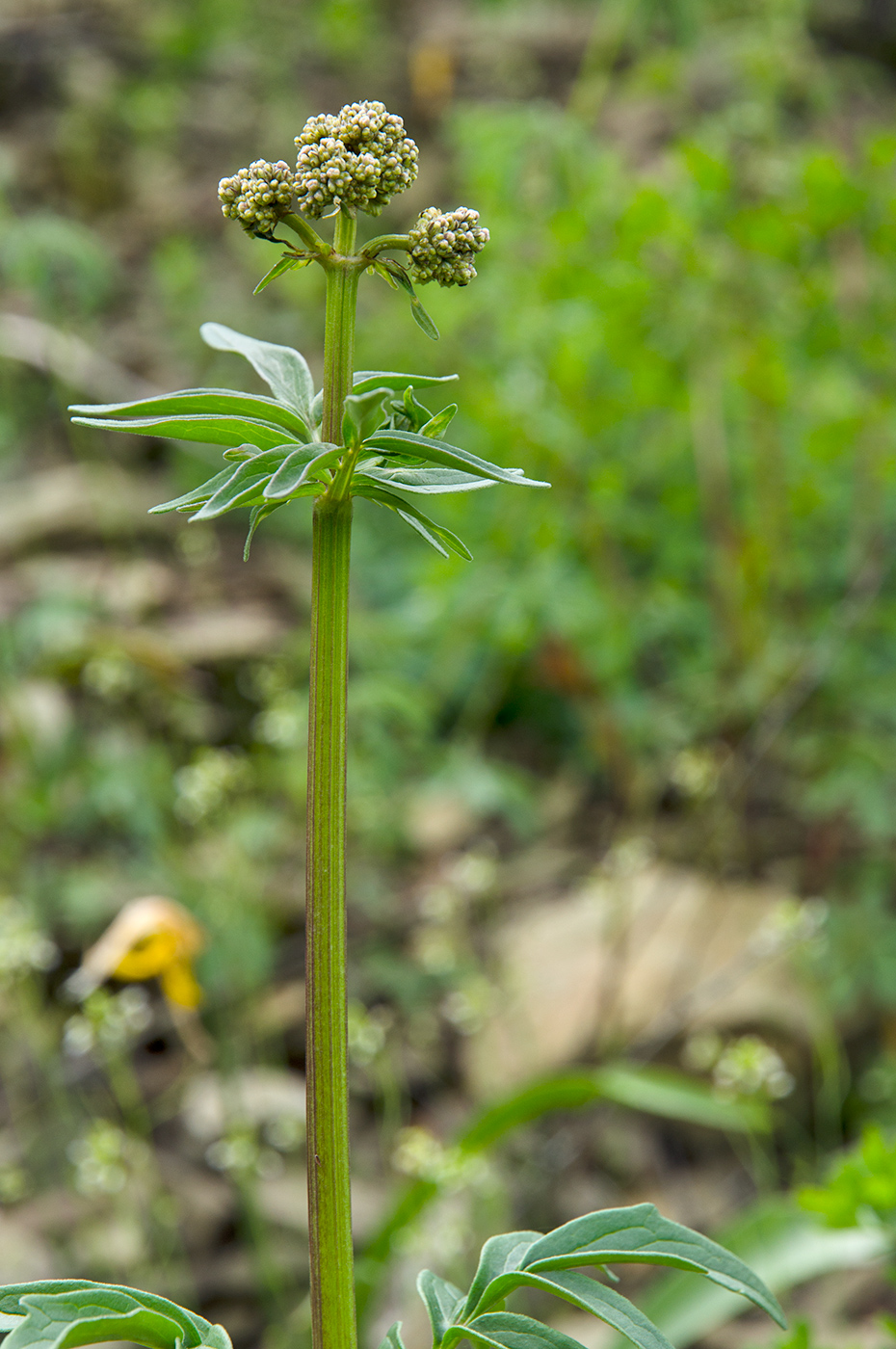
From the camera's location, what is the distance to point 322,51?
17.4 feet

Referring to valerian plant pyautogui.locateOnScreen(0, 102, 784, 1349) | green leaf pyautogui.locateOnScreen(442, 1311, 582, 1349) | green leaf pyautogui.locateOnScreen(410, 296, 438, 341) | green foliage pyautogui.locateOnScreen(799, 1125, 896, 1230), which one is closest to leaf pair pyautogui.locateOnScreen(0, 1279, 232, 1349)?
valerian plant pyautogui.locateOnScreen(0, 102, 784, 1349)

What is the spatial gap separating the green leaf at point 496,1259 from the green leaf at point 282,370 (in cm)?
44

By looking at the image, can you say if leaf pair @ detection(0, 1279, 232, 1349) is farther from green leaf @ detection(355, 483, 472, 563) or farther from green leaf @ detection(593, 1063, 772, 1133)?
green leaf @ detection(593, 1063, 772, 1133)

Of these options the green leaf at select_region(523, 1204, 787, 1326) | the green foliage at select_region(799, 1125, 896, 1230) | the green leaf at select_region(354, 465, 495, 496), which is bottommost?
the green foliage at select_region(799, 1125, 896, 1230)

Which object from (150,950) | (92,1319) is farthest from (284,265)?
(150,950)

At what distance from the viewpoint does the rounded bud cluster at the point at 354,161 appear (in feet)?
1.55

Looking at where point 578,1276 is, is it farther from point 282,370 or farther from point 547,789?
point 547,789

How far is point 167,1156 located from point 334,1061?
1.62 metres

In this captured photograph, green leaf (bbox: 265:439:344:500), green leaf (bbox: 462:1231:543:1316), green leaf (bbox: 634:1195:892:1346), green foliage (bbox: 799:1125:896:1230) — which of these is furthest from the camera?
green leaf (bbox: 634:1195:892:1346)

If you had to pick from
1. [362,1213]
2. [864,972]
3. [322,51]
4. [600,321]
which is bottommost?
[362,1213]

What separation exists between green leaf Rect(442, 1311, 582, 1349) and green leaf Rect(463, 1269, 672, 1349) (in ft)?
0.04

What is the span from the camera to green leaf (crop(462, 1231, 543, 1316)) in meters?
0.55

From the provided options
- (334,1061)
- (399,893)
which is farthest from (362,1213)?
(334,1061)

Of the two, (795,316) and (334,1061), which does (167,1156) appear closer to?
(334,1061)
